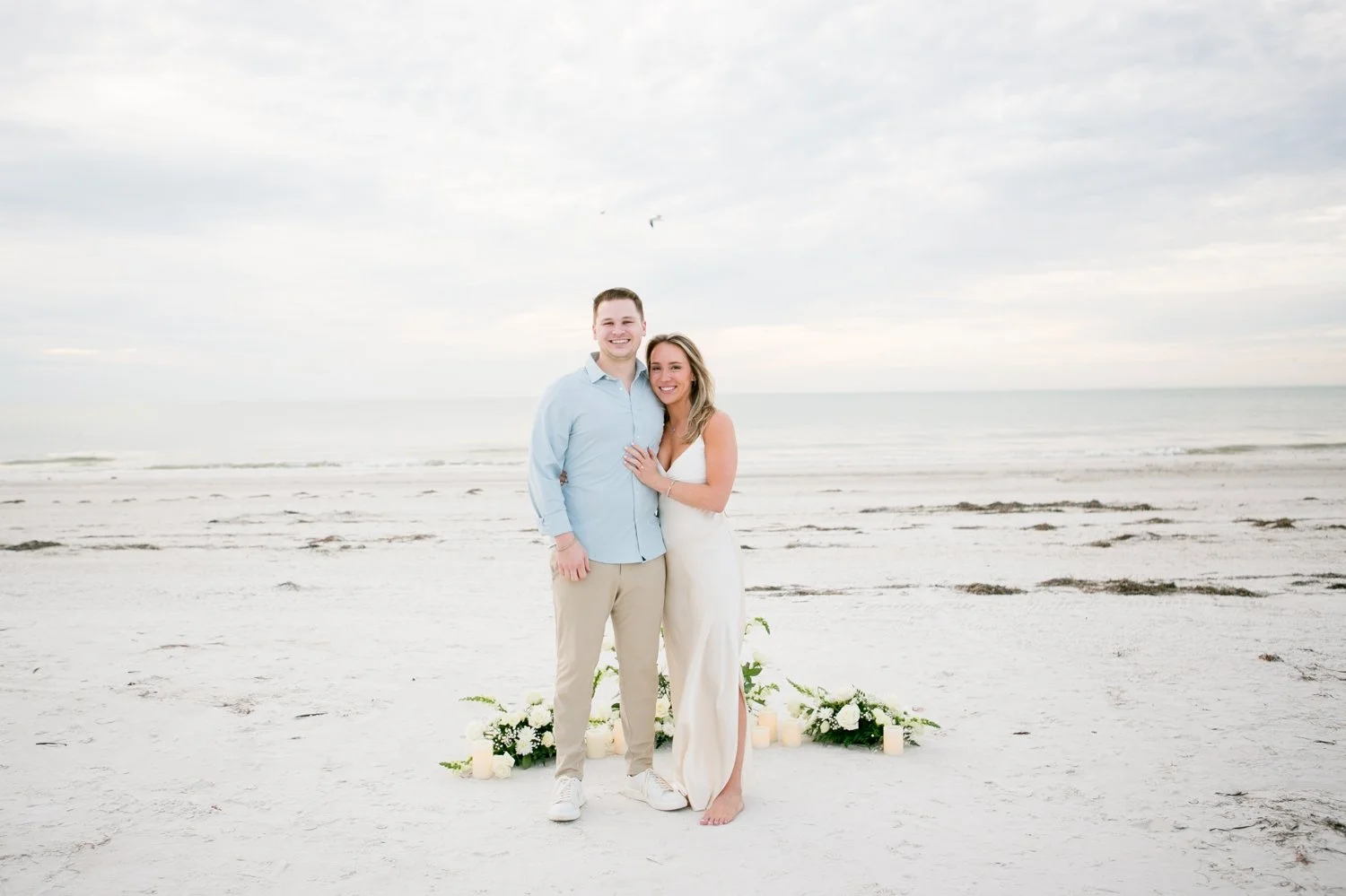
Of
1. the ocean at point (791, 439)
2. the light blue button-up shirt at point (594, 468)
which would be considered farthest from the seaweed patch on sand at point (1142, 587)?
the ocean at point (791, 439)

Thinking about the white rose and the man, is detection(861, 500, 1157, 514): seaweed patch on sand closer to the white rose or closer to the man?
the white rose

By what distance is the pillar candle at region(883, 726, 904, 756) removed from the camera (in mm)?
4652

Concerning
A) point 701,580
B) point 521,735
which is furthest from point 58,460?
point 701,580

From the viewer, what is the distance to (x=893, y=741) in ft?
15.3

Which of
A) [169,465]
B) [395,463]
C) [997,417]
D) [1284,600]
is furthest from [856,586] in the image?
[997,417]

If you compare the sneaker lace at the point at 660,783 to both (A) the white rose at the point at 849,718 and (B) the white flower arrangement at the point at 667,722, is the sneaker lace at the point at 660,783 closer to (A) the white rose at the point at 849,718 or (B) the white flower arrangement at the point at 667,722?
(B) the white flower arrangement at the point at 667,722

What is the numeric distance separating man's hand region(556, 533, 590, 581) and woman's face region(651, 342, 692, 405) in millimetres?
838

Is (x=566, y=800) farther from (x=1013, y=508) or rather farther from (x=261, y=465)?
(x=261, y=465)

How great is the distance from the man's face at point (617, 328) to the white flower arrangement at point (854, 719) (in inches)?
81.1

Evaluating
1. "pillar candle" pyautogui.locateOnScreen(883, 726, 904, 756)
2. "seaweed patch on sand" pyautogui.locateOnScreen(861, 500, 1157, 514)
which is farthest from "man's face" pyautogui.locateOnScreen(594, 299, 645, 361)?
"seaweed patch on sand" pyautogui.locateOnScreen(861, 500, 1157, 514)

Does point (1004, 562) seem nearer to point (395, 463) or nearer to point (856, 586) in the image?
point (856, 586)

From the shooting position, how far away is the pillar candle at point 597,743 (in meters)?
4.74

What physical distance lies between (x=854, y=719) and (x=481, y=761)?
1991mm

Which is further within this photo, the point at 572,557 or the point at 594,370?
the point at 594,370
